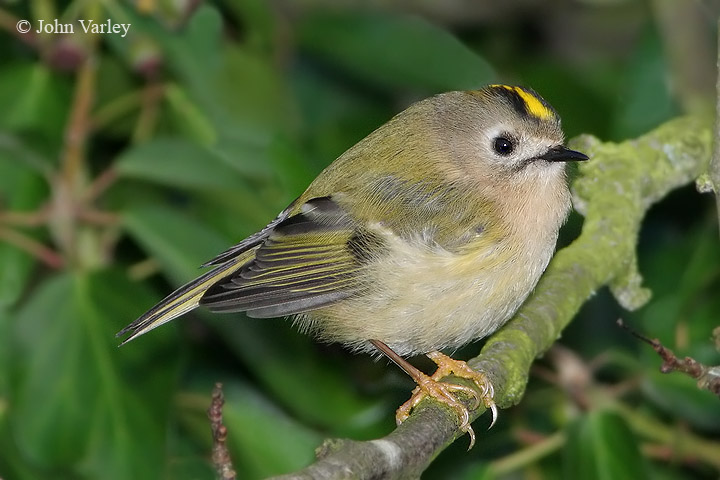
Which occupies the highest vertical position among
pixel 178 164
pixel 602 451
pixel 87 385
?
pixel 178 164

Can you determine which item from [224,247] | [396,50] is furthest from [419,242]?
[396,50]

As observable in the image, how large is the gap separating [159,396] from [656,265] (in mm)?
1995

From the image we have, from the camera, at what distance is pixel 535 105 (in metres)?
3.26

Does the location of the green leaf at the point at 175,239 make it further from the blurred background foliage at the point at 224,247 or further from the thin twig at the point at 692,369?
the thin twig at the point at 692,369

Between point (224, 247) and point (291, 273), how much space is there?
39cm

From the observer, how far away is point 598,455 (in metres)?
3.04

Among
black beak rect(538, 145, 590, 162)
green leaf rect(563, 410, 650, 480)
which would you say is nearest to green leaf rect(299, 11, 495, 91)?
black beak rect(538, 145, 590, 162)

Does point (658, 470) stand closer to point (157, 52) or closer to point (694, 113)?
point (694, 113)

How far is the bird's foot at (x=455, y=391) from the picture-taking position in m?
2.62

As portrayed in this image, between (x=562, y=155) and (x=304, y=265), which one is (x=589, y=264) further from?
(x=304, y=265)

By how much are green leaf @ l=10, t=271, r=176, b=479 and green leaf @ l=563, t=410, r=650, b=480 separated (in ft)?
4.12

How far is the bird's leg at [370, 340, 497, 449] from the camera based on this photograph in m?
2.64

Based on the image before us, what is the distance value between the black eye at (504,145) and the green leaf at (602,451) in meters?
0.85

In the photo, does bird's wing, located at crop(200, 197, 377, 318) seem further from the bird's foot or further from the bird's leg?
the bird's foot
